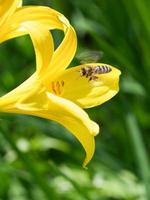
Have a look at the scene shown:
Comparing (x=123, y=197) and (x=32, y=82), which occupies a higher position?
(x=32, y=82)

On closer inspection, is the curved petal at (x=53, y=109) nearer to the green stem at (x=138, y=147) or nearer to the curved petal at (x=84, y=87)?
the curved petal at (x=84, y=87)

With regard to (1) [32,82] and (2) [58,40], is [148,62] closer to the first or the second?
(2) [58,40]

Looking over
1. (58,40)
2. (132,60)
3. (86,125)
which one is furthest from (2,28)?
(132,60)

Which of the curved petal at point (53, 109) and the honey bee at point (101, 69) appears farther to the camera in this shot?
the honey bee at point (101, 69)

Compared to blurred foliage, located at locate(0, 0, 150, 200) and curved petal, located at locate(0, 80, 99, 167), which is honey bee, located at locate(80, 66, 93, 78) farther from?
blurred foliage, located at locate(0, 0, 150, 200)

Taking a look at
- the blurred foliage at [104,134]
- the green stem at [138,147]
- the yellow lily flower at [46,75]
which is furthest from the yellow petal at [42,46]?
the green stem at [138,147]

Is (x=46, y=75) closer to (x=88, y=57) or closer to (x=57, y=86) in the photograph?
(x=57, y=86)

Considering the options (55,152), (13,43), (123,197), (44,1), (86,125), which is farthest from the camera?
(13,43)

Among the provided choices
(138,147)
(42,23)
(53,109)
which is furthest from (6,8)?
(138,147)
